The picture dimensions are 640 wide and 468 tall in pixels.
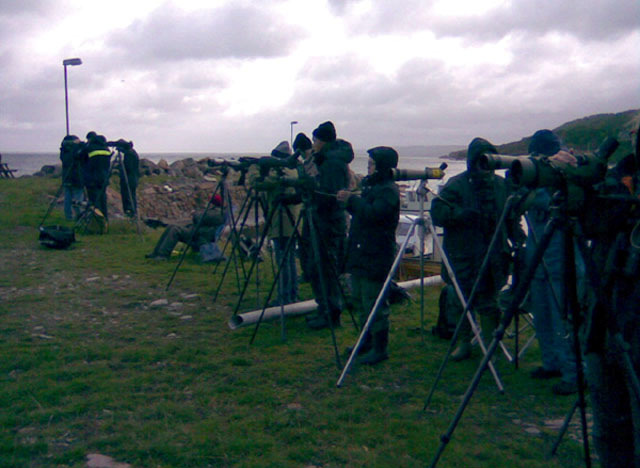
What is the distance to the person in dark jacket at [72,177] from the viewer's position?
516 inches

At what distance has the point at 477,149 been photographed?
440 cm

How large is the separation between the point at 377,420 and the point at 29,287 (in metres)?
5.91

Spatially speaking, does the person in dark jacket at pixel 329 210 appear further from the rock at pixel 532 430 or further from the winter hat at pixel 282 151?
the rock at pixel 532 430

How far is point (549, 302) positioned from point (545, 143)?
122 centimetres

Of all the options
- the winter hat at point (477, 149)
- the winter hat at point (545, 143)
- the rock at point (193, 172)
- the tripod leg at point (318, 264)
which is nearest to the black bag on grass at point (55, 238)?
the tripod leg at point (318, 264)

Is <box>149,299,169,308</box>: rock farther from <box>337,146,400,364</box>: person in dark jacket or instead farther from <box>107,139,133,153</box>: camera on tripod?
<box>107,139,133,153</box>: camera on tripod

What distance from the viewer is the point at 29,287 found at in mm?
7883

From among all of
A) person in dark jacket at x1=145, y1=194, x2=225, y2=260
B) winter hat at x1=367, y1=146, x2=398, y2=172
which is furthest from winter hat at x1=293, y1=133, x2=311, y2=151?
person in dark jacket at x1=145, y1=194, x2=225, y2=260

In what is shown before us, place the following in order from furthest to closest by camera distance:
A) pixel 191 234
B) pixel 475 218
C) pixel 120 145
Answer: pixel 120 145 < pixel 191 234 < pixel 475 218

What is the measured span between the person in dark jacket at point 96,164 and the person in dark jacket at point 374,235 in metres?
8.98

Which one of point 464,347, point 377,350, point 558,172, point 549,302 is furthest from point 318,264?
point 558,172

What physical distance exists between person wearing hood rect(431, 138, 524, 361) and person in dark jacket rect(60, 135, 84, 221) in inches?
404

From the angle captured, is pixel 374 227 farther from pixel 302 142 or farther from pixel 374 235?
pixel 302 142

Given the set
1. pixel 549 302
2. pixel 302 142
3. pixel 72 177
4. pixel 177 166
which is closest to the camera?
pixel 549 302
